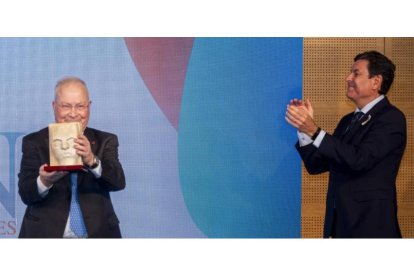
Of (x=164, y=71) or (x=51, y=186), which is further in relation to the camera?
(x=164, y=71)

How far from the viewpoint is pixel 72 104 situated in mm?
4480

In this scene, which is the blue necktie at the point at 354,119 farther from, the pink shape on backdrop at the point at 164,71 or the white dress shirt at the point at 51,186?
the white dress shirt at the point at 51,186

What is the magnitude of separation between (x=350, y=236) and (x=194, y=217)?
3.46ft

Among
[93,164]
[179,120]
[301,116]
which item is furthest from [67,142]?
[301,116]

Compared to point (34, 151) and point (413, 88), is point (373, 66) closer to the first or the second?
point (413, 88)

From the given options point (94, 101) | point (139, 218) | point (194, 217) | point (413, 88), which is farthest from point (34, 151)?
point (413, 88)

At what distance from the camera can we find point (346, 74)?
4574mm

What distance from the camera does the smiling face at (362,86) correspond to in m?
4.32

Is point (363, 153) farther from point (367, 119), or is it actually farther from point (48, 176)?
point (48, 176)

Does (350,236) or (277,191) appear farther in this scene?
(277,191)

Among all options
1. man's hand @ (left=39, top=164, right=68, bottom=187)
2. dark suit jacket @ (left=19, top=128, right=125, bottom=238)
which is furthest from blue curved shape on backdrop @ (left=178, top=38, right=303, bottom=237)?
man's hand @ (left=39, top=164, right=68, bottom=187)

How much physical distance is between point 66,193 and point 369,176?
1.97 m

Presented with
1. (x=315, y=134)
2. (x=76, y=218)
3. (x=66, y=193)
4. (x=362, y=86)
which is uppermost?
(x=362, y=86)

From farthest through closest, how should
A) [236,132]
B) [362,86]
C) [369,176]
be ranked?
[236,132]
[362,86]
[369,176]
